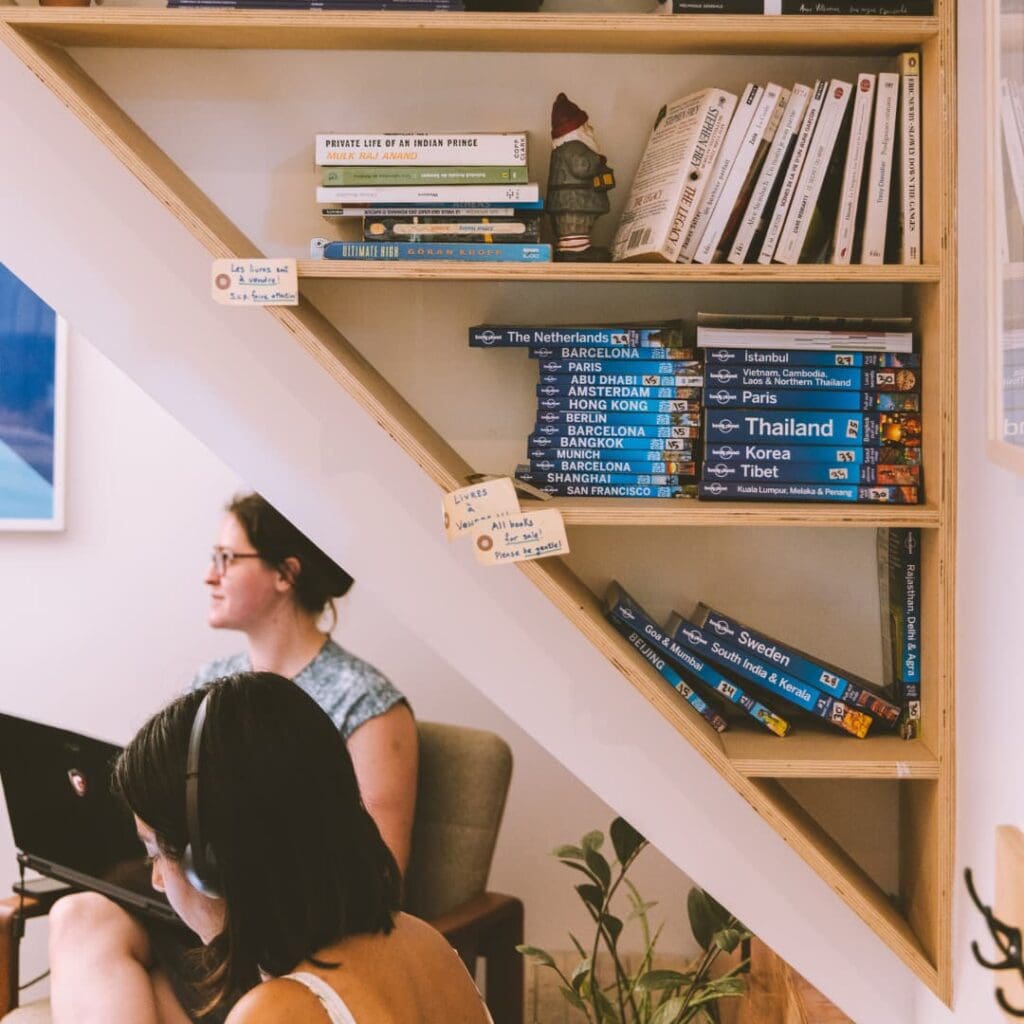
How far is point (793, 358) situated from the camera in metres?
1.66

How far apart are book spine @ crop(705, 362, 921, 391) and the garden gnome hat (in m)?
0.38

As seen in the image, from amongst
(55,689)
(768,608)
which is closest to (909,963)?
(768,608)

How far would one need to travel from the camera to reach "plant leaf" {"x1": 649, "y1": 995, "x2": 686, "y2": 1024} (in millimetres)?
2070

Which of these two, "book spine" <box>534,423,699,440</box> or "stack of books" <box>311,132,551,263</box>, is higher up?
"stack of books" <box>311,132,551,263</box>

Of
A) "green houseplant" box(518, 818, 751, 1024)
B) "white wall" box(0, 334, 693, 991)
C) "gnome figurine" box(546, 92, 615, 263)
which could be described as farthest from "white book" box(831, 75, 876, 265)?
"white wall" box(0, 334, 693, 991)

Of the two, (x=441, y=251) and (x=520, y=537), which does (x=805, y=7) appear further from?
(x=520, y=537)

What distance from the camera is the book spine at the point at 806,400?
165cm

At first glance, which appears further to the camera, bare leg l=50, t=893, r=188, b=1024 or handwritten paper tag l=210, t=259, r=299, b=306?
bare leg l=50, t=893, r=188, b=1024

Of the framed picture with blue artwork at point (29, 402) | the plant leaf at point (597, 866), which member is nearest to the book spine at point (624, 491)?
the plant leaf at point (597, 866)

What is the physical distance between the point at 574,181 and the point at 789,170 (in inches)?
11.5

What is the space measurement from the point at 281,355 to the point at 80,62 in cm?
56

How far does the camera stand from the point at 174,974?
202 centimetres

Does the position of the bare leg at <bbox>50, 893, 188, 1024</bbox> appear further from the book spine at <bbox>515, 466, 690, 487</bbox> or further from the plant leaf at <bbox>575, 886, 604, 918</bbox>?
the book spine at <bbox>515, 466, 690, 487</bbox>

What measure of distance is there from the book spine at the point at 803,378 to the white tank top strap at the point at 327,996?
90cm
